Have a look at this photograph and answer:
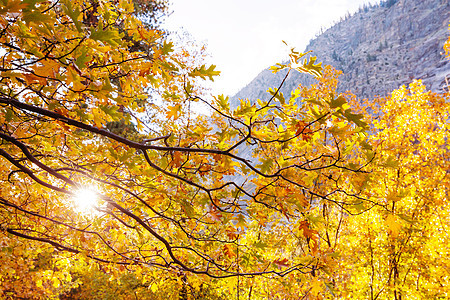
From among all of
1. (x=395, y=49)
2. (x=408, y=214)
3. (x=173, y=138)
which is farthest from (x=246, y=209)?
(x=395, y=49)

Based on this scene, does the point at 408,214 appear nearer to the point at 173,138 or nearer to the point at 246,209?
the point at 246,209

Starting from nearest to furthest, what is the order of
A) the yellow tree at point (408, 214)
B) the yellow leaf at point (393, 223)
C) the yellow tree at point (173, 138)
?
the yellow tree at point (173, 138) → the yellow leaf at point (393, 223) → the yellow tree at point (408, 214)

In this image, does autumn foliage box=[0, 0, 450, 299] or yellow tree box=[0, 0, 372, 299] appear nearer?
yellow tree box=[0, 0, 372, 299]

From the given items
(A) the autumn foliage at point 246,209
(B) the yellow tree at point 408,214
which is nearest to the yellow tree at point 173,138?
(A) the autumn foliage at point 246,209

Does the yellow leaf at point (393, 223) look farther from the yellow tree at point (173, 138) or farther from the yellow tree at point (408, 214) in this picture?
the yellow tree at point (408, 214)

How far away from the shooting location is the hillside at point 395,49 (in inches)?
3314

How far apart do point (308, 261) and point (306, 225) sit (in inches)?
11.1

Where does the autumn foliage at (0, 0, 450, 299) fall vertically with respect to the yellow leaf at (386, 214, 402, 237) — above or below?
above

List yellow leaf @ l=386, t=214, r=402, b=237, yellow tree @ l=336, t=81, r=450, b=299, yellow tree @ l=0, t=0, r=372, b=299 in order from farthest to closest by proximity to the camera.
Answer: yellow tree @ l=336, t=81, r=450, b=299
yellow leaf @ l=386, t=214, r=402, b=237
yellow tree @ l=0, t=0, r=372, b=299

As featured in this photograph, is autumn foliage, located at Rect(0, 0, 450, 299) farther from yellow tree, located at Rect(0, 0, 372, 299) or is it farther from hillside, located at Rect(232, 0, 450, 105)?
hillside, located at Rect(232, 0, 450, 105)

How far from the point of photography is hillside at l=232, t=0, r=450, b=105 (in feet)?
276

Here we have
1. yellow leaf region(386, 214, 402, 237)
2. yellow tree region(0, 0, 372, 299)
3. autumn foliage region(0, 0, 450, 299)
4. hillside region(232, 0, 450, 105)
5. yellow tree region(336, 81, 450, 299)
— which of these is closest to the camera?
yellow tree region(0, 0, 372, 299)

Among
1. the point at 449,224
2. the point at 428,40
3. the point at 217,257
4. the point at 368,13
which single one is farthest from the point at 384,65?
the point at 217,257

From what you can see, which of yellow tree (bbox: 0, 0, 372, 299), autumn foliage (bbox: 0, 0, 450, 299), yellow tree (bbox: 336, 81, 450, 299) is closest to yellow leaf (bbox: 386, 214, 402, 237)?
autumn foliage (bbox: 0, 0, 450, 299)
